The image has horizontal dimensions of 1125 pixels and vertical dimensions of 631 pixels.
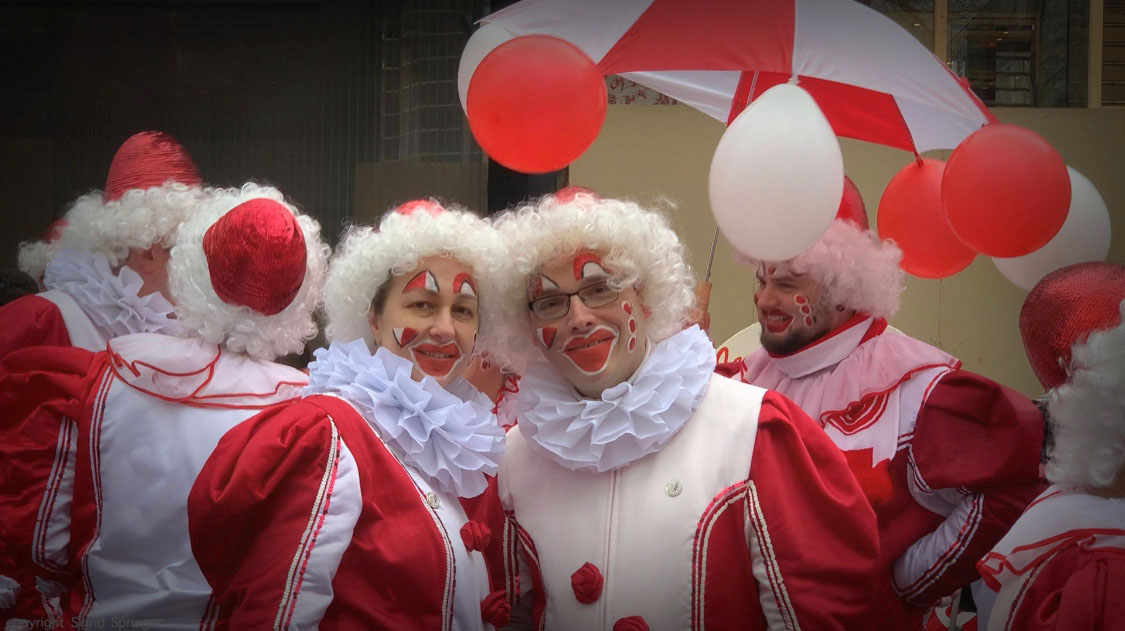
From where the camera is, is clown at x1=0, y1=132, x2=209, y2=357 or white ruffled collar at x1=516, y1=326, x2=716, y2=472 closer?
white ruffled collar at x1=516, y1=326, x2=716, y2=472

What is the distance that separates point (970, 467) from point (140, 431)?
6.98 feet

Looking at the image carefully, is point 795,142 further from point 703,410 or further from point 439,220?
point 439,220

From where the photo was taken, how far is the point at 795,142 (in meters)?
2.50

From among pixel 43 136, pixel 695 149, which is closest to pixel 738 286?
pixel 695 149

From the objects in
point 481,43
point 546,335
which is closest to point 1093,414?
point 546,335

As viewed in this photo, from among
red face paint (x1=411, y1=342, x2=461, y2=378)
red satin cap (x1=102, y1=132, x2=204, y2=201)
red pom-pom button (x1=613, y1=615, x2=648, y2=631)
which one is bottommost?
red pom-pom button (x1=613, y1=615, x2=648, y2=631)

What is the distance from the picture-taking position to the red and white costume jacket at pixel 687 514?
Result: 2.16 metres

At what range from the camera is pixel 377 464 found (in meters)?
2.11

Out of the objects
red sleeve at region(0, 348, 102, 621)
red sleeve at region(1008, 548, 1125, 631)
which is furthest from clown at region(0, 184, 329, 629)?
red sleeve at region(1008, 548, 1125, 631)

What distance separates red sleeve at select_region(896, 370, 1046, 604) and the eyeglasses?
39.3 inches

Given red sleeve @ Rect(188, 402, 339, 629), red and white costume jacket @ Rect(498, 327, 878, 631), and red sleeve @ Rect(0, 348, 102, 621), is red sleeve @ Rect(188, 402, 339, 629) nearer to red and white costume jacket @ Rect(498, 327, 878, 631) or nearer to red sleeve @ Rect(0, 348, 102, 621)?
red and white costume jacket @ Rect(498, 327, 878, 631)

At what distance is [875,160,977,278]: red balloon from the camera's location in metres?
3.27

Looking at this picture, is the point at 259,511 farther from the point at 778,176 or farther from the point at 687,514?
the point at 778,176

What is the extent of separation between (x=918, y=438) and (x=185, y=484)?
1.94 m
